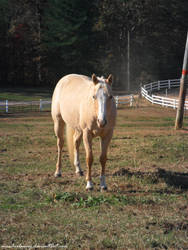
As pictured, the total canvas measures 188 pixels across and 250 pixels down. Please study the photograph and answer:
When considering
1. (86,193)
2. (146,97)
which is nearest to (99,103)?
(86,193)

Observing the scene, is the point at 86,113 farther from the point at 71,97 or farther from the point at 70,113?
the point at 71,97

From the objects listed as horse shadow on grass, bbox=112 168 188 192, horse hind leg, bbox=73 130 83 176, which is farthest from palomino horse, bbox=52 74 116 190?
horse shadow on grass, bbox=112 168 188 192

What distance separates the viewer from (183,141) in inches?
471

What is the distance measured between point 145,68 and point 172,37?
256 inches

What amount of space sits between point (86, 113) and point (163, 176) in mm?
2298

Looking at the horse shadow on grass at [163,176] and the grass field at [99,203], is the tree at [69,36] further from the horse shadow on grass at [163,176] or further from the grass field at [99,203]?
the horse shadow on grass at [163,176]

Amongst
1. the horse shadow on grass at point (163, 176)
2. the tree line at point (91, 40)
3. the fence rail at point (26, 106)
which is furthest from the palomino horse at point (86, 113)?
the tree line at point (91, 40)

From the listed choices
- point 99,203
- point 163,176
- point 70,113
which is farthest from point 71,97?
point 99,203

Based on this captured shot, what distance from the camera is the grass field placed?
4359mm

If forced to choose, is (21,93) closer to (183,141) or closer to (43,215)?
(183,141)

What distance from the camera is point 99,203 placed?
592 centimetres

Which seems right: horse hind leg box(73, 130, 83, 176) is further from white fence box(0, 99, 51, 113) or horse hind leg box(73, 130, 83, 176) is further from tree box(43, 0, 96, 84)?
tree box(43, 0, 96, 84)

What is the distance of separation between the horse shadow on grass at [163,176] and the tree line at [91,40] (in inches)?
1692

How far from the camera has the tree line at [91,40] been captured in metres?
49.7
